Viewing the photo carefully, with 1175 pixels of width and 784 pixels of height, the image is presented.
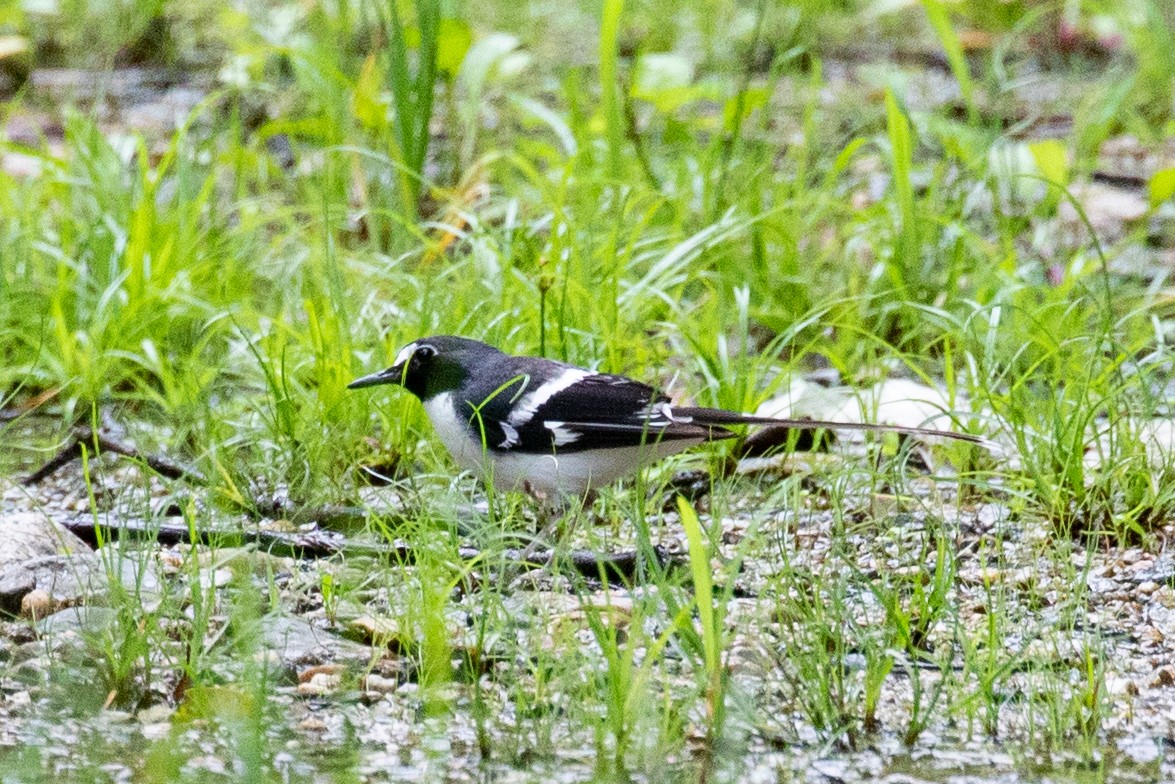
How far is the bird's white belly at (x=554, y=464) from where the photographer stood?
3.88 m

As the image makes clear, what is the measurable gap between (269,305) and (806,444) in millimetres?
1776

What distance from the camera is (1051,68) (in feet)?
27.8

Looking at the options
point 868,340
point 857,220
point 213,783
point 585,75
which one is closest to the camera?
point 213,783

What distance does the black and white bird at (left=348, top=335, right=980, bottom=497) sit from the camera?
12.6 ft

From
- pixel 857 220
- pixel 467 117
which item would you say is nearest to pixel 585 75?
pixel 467 117

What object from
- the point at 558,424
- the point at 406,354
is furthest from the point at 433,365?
the point at 558,424

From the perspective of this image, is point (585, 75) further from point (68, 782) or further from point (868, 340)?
point (68, 782)

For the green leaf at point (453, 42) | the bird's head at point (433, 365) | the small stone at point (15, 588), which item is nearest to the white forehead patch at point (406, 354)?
the bird's head at point (433, 365)

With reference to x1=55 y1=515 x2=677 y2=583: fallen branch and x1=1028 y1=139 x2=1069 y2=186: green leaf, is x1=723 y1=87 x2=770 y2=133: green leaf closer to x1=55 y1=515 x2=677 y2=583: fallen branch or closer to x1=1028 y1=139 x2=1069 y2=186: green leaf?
x1=1028 y1=139 x2=1069 y2=186: green leaf

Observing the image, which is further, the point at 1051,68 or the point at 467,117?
the point at 1051,68

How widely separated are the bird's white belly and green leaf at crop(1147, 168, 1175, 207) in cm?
256

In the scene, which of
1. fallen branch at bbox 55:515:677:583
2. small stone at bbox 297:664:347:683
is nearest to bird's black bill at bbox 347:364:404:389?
fallen branch at bbox 55:515:677:583

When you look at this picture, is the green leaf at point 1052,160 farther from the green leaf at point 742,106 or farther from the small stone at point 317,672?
the small stone at point 317,672

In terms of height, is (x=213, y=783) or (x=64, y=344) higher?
(x=64, y=344)
